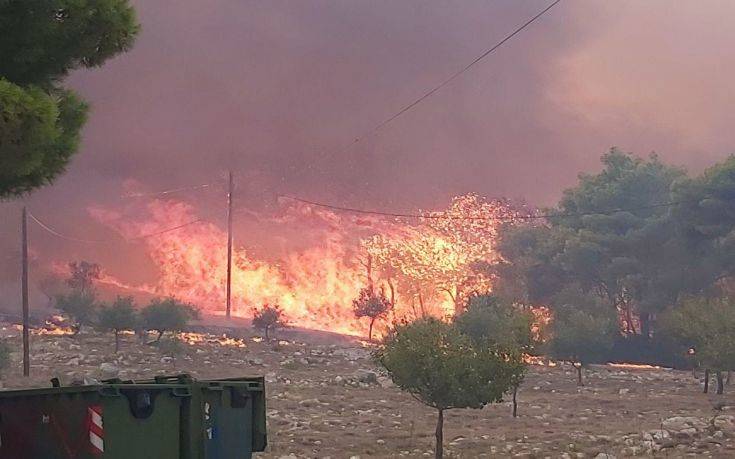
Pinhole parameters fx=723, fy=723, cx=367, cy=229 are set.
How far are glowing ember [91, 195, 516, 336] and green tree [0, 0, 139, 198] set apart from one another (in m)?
67.9

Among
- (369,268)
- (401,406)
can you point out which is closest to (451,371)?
(401,406)

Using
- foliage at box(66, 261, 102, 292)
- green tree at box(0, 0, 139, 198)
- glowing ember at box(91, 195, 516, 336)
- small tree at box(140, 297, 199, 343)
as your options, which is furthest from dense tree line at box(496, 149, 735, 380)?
foliage at box(66, 261, 102, 292)

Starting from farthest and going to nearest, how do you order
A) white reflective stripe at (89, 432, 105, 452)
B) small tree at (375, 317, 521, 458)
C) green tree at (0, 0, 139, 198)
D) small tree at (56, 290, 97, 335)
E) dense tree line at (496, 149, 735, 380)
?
small tree at (56, 290, 97, 335)
dense tree line at (496, 149, 735, 380)
small tree at (375, 317, 521, 458)
green tree at (0, 0, 139, 198)
white reflective stripe at (89, 432, 105, 452)

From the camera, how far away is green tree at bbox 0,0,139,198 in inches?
280

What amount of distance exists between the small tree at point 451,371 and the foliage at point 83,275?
60928 millimetres

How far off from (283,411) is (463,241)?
7462 centimetres

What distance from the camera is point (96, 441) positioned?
627cm

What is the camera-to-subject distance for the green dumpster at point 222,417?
23.6ft

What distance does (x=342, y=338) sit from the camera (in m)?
66.6

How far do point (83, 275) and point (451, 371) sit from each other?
6443 cm

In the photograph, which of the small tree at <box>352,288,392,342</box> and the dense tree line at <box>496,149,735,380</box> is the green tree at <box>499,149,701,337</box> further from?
the small tree at <box>352,288,392,342</box>

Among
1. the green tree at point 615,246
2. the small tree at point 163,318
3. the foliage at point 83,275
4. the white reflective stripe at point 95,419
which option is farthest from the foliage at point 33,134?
the foliage at point 83,275

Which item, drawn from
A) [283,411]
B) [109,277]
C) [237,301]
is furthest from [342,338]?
[283,411]

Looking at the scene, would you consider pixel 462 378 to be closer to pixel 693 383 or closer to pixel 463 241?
pixel 693 383
